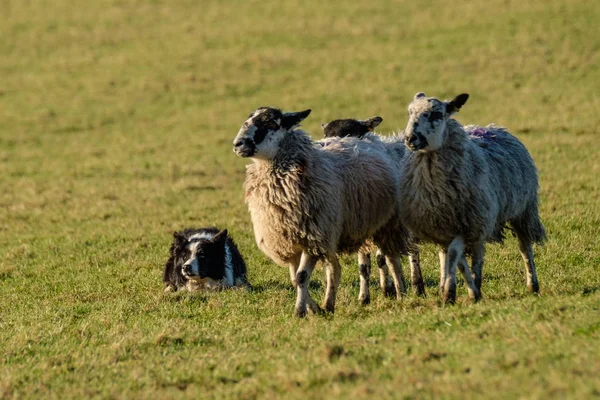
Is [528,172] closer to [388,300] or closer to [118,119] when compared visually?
[388,300]

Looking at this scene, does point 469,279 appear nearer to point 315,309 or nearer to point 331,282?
point 331,282

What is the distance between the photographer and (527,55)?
108 ft

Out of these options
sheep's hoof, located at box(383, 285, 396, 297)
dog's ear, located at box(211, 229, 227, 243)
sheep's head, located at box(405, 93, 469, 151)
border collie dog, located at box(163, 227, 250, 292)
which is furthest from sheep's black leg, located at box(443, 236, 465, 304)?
dog's ear, located at box(211, 229, 227, 243)

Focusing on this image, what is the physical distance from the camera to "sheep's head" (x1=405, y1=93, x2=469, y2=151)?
9.78 meters

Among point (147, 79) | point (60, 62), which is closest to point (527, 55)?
point (147, 79)

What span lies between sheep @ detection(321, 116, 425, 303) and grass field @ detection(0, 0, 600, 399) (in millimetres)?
247

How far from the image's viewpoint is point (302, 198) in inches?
391

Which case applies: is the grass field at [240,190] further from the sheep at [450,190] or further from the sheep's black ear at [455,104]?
the sheep's black ear at [455,104]

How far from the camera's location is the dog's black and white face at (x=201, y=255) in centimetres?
1244

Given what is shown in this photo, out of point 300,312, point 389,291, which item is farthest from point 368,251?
point 300,312

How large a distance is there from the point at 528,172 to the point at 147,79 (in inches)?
1040

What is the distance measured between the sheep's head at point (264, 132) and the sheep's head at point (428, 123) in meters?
1.27

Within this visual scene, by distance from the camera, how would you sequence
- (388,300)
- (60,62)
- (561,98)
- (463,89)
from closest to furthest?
(388,300)
(561,98)
(463,89)
(60,62)

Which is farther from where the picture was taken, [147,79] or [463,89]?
[147,79]
